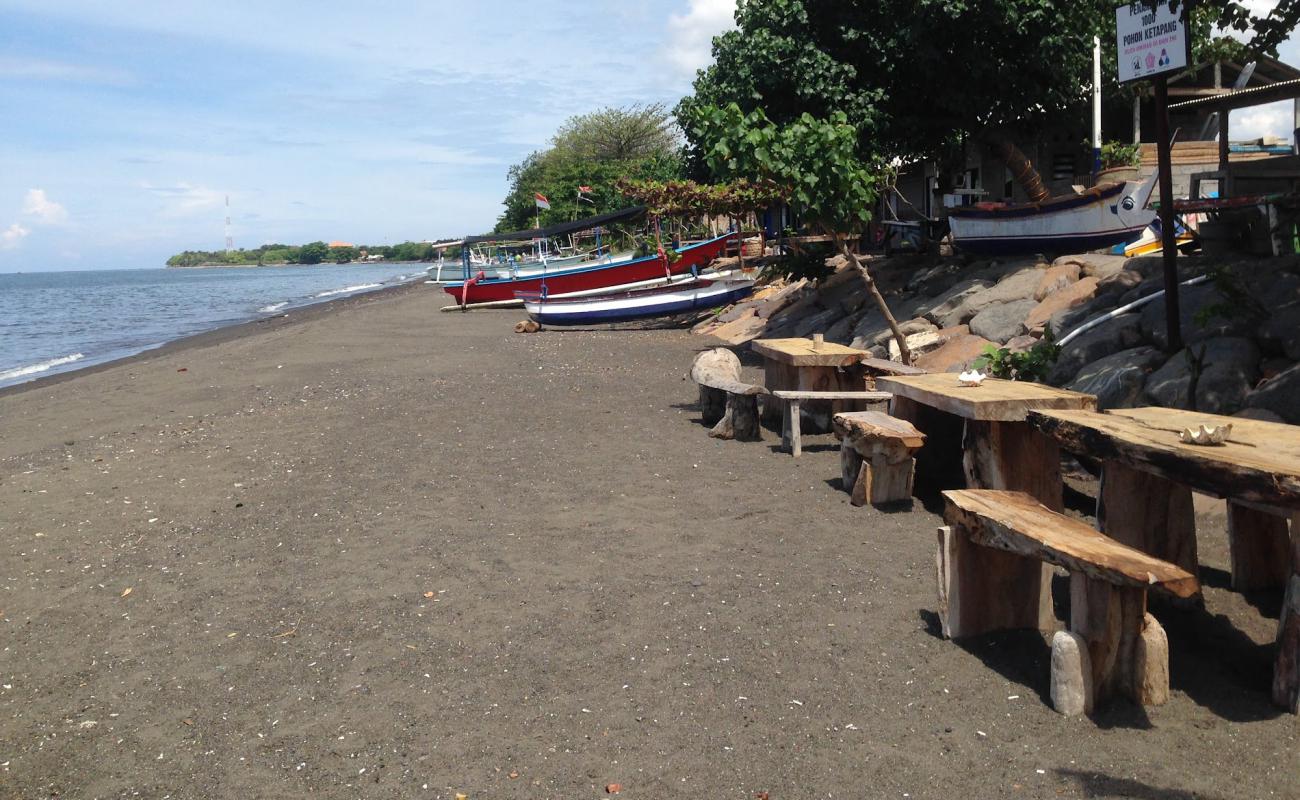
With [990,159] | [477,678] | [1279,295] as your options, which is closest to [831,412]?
[1279,295]

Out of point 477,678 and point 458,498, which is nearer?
point 477,678

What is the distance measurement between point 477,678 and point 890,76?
14.2 meters

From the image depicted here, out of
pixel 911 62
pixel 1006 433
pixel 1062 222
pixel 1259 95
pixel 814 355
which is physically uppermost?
pixel 911 62

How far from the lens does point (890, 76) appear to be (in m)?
16.4

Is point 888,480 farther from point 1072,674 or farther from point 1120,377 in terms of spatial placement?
point 1072,674

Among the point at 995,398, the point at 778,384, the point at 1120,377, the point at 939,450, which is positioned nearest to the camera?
the point at 995,398

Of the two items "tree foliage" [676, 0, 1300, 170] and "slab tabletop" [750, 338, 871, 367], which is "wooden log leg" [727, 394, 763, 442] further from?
"tree foliage" [676, 0, 1300, 170]

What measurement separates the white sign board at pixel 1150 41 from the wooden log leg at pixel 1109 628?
6.28 meters

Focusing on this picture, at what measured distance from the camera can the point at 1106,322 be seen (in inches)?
402

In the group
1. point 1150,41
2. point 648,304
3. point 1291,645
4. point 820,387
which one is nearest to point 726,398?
point 820,387

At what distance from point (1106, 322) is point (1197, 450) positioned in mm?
6642

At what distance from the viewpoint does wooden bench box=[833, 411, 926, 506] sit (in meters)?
7.32

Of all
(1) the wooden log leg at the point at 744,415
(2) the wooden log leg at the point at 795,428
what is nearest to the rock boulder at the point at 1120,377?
(2) the wooden log leg at the point at 795,428

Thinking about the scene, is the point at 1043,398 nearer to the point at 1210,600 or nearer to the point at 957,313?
the point at 1210,600
